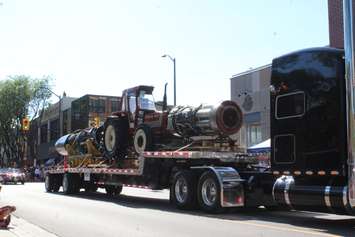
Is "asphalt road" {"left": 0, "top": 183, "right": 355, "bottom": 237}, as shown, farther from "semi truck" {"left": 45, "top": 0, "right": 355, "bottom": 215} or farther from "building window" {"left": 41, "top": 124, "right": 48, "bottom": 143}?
"building window" {"left": 41, "top": 124, "right": 48, "bottom": 143}

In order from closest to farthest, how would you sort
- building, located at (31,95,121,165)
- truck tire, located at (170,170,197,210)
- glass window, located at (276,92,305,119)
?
glass window, located at (276,92,305,119), truck tire, located at (170,170,197,210), building, located at (31,95,121,165)

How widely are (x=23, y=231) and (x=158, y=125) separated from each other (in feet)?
28.4

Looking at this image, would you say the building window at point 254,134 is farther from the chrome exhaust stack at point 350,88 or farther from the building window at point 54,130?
the building window at point 54,130

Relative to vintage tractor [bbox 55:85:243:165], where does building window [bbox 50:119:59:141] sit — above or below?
above

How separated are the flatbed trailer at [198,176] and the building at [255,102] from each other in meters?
15.3

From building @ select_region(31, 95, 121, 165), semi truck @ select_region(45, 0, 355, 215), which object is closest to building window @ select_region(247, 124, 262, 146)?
semi truck @ select_region(45, 0, 355, 215)

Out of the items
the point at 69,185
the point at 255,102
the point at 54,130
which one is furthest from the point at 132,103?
the point at 54,130

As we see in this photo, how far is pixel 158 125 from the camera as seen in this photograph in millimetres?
19828

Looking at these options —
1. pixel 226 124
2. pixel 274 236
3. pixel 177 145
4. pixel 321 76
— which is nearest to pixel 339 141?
pixel 321 76

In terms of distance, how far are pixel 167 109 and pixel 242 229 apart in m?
8.76

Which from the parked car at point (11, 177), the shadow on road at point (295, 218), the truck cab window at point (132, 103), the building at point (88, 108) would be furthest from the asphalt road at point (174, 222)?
the building at point (88, 108)

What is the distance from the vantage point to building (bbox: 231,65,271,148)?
114 ft

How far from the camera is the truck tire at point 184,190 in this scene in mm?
16031

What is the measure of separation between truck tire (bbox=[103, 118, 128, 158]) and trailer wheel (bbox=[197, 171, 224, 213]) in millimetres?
6283
